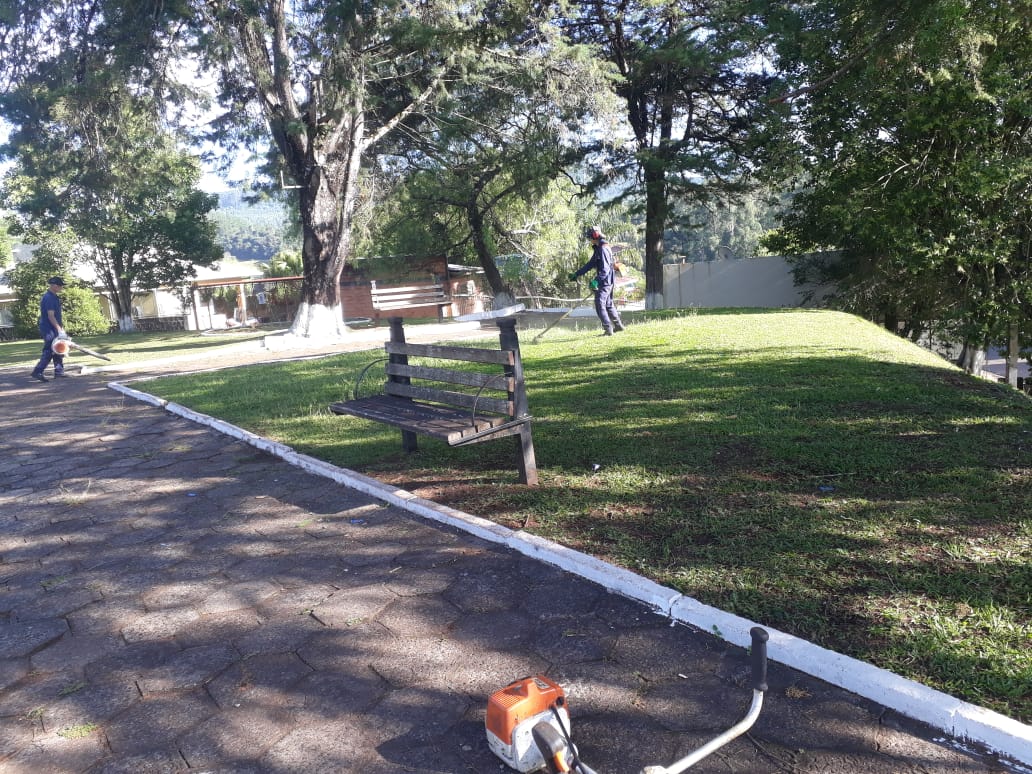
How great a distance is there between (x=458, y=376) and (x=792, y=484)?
2350 millimetres

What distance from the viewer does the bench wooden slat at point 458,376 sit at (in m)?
5.07

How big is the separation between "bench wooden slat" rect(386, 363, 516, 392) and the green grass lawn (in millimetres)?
703

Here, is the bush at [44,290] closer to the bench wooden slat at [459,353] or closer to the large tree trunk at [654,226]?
the large tree trunk at [654,226]

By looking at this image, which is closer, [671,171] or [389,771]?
[389,771]

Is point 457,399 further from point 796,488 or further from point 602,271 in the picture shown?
point 602,271

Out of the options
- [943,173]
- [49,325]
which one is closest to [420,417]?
[49,325]

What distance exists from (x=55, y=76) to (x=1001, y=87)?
17932 millimetres

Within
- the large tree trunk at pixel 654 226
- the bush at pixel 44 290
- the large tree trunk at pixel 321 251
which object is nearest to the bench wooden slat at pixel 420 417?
the large tree trunk at pixel 321 251

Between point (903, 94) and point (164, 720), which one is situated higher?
point (903, 94)

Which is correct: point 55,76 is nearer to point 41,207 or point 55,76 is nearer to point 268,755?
point 41,207

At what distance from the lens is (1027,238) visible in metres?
15.6

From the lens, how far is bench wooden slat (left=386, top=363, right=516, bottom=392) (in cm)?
507

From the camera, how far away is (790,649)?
9.84 ft

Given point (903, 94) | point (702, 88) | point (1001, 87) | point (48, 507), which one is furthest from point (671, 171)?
point (48, 507)
